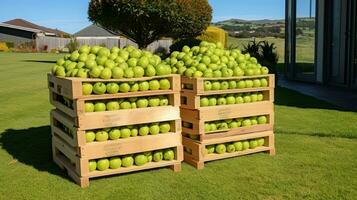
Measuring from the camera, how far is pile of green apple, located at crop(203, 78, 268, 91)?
5.17m

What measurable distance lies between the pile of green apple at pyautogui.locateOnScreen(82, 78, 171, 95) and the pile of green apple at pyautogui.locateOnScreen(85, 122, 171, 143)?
402 mm

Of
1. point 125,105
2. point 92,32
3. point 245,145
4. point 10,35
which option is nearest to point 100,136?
point 125,105

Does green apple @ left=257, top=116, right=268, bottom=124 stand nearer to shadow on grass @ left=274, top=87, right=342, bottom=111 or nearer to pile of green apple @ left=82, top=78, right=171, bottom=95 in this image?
pile of green apple @ left=82, top=78, right=171, bottom=95

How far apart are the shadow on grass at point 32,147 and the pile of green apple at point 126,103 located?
0.95 m

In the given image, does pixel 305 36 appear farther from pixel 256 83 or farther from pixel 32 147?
pixel 32 147

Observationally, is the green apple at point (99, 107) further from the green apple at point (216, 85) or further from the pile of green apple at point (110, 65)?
the green apple at point (216, 85)

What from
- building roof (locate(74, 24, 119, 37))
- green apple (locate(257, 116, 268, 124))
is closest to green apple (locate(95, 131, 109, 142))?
green apple (locate(257, 116, 268, 124))

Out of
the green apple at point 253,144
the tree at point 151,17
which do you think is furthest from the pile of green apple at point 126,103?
the tree at point 151,17

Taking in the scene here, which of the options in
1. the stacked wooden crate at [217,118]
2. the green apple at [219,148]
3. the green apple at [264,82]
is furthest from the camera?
the green apple at [264,82]

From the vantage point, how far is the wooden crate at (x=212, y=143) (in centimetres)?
513

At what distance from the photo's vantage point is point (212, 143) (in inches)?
205

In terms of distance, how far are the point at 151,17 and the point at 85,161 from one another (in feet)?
74.1

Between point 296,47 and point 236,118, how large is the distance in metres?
9.88

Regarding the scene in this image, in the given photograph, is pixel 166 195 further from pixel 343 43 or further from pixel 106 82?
pixel 343 43
